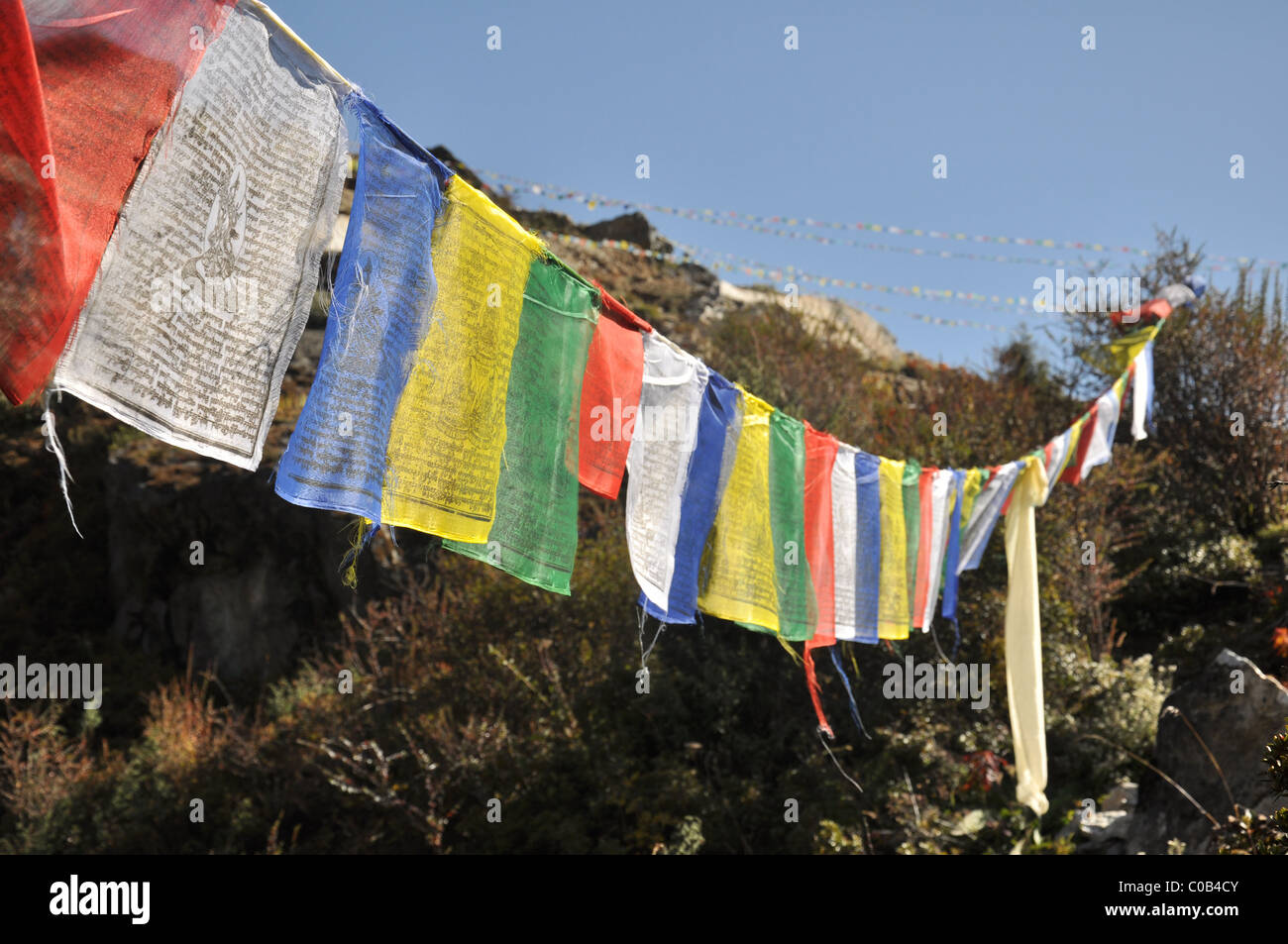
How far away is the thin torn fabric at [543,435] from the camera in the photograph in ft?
9.57

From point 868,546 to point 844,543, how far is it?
233 mm

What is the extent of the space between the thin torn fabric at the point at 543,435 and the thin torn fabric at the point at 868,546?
2.19 metres

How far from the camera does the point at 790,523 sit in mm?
4297

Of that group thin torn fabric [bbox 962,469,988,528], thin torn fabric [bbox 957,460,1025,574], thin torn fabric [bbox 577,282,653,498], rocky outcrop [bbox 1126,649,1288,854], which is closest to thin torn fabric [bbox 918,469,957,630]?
thin torn fabric [bbox 962,469,988,528]

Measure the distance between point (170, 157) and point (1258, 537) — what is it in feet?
41.2

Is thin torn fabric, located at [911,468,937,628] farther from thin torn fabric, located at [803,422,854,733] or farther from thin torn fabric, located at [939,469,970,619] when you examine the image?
thin torn fabric, located at [803,422,854,733]

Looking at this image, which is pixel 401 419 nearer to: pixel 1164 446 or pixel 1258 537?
pixel 1258 537

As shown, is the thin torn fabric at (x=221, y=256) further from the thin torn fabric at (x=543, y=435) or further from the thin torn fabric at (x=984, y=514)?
the thin torn fabric at (x=984, y=514)

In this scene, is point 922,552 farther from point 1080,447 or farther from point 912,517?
point 1080,447

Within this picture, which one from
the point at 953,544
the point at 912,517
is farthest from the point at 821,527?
the point at 953,544

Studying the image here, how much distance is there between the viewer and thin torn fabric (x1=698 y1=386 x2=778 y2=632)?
3.89m

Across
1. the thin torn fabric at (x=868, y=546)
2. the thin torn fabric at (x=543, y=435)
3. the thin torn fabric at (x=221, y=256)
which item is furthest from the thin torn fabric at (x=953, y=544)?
the thin torn fabric at (x=221, y=256)

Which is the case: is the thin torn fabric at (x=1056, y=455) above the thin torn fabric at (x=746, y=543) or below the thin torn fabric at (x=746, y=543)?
above

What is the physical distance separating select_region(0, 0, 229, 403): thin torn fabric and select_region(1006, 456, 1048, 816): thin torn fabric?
6.07m
